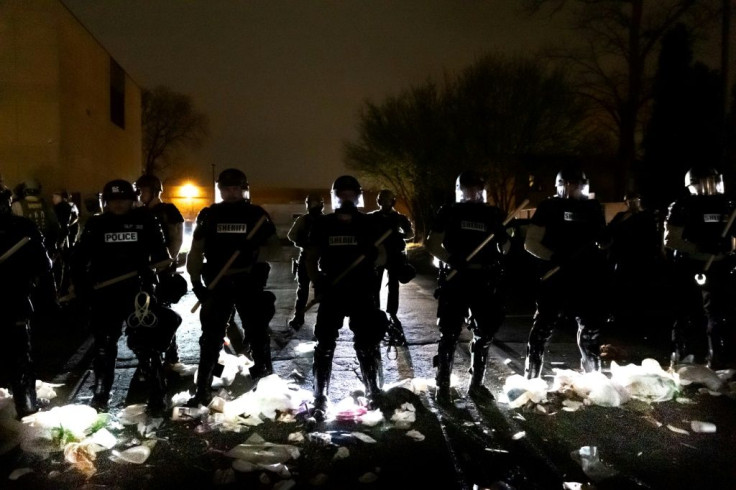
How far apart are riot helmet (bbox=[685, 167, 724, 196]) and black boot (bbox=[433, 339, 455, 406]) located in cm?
310

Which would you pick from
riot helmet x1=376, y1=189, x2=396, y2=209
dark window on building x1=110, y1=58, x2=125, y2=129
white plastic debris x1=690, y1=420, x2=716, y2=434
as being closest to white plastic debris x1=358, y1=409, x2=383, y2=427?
white plastic debris x1=690, y1=420, x2=716, y2=434

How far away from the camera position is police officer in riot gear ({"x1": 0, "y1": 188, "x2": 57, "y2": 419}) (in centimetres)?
485

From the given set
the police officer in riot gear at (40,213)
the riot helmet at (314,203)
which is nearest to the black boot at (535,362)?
the riot helmet at (314,203)

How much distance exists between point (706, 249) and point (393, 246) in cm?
312

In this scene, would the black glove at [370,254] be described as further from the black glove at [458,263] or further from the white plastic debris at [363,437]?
the white plastic debris at [363,437]

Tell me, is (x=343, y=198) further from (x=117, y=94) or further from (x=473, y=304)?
(x=117, y=94)

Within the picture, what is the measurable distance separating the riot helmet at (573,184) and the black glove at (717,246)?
145 centimetres

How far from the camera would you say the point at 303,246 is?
241 inches

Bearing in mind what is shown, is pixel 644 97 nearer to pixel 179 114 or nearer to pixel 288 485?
pixel 288 485

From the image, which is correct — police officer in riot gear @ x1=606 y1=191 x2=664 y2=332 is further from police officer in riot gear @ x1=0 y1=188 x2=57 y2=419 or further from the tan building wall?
the tan building wall

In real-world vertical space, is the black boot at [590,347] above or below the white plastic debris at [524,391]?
above

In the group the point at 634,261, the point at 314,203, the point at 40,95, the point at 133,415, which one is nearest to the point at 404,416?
the point at 133,415

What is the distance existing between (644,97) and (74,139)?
22.2m

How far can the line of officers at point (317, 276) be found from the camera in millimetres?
5148
